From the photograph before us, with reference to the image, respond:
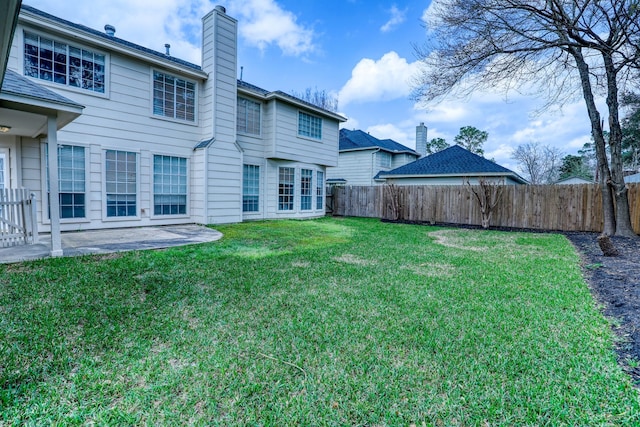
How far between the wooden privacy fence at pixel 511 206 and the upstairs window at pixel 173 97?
870cm

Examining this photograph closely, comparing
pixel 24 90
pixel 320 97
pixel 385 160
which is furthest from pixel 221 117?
pixel 320 97

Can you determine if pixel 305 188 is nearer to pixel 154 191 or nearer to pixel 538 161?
pixel 154 191

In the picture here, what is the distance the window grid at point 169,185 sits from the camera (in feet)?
30.6

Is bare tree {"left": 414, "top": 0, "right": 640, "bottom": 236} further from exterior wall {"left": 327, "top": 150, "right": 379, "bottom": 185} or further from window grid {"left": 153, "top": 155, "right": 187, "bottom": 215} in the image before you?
exterior wall {"left": 327, "top": 150, "right": 379, "bottom": 185}

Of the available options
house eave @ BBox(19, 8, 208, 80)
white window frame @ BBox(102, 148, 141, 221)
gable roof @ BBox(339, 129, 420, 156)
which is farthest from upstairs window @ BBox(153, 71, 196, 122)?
gable roof @ BBox(339, 129, 420, 156)

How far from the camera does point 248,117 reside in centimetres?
1167

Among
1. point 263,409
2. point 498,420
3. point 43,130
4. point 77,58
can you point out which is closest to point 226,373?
point 263,409

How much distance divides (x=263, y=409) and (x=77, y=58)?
9.57m

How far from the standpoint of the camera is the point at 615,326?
3.02 meters

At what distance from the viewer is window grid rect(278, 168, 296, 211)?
12992 millimetres

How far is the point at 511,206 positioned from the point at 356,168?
12.1 meters

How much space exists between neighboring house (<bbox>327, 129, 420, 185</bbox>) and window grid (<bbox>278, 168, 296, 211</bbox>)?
29.7 ft

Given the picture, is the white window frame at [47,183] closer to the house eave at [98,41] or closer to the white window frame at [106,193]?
the white window frame at [106,193]

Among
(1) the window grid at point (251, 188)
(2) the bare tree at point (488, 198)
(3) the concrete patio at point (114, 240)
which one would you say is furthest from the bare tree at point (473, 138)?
(3) the concrete patio at point (114, 240)
